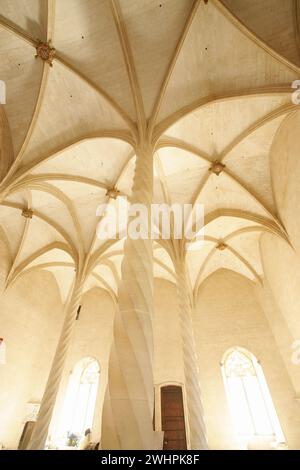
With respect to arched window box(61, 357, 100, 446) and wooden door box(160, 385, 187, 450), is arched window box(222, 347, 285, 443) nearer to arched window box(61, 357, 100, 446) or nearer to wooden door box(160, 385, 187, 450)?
wooden door box(160, 385, 187, 450)

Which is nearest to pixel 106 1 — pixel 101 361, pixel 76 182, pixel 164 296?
pixel 76 182

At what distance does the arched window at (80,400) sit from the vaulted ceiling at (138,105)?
576cm

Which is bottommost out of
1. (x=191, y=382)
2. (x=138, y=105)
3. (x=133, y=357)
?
(x=133, y=357)

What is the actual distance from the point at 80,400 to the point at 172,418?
4.57 meters

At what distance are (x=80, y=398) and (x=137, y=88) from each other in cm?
1363

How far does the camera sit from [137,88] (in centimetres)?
764

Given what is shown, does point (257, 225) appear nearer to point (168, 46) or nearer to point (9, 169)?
point (168, 46)

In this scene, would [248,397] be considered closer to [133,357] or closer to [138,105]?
[133,357]

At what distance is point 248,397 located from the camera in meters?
10.2

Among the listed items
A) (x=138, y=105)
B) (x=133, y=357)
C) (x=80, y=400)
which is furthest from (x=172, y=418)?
(x=138, y=105)

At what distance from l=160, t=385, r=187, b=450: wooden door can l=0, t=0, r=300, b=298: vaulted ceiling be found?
712 centimetres

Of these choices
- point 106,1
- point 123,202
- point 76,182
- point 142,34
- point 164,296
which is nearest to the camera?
point 106,1

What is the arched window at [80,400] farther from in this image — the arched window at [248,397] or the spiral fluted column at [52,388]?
Result: the arched window at [248,397]

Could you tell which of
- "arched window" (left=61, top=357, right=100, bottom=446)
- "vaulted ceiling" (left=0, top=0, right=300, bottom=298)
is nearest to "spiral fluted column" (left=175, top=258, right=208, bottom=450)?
"vaulted ceiling" (left=0, top=0, right=300, bottom=298)
